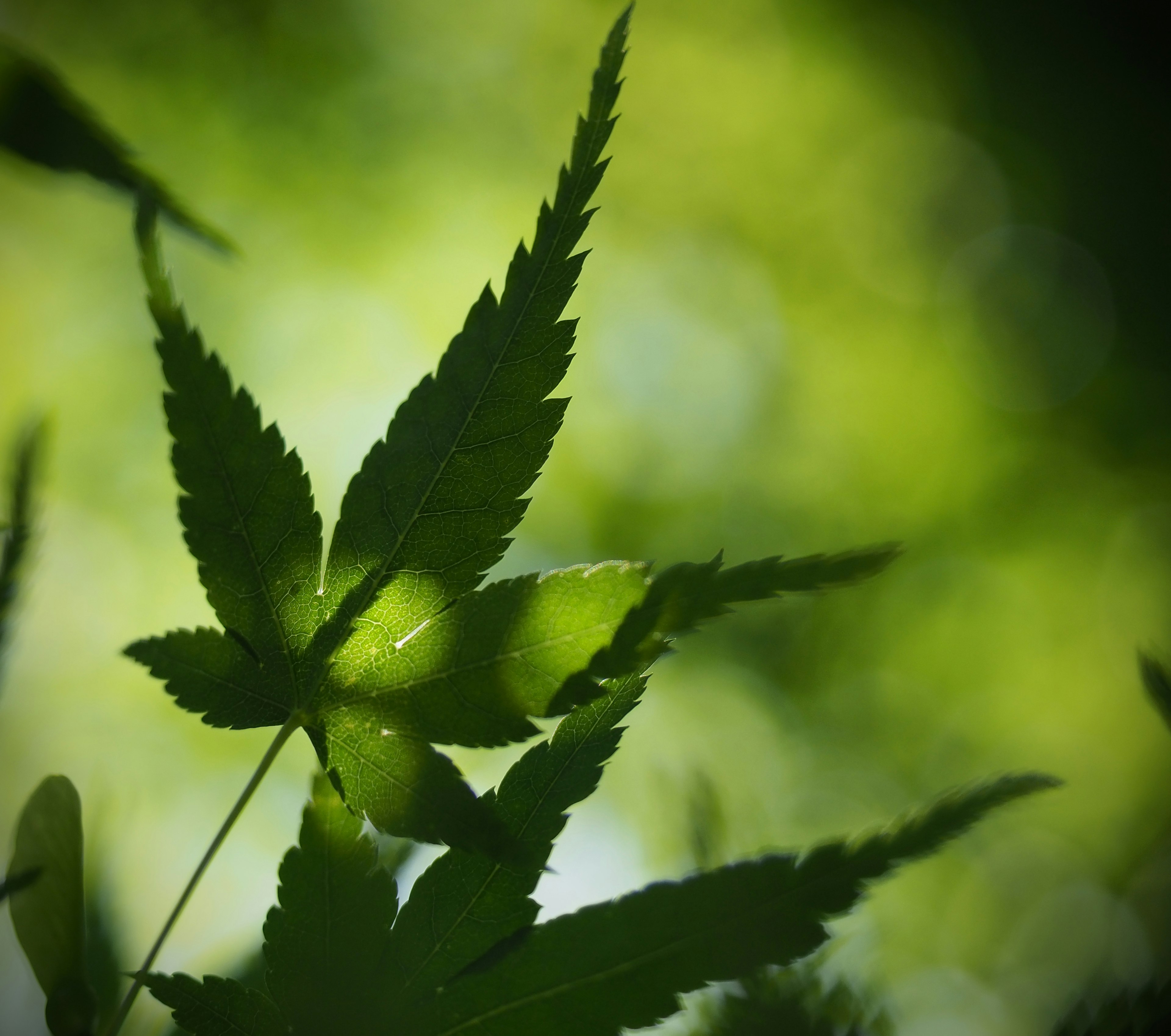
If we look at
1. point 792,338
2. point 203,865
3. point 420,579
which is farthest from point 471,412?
point 792,338

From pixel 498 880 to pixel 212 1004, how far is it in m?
0.20

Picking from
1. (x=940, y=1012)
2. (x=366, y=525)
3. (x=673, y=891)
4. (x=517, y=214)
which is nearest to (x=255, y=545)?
(x=366, y=525)

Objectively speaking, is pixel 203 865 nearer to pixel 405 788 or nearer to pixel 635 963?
pixel 405 788

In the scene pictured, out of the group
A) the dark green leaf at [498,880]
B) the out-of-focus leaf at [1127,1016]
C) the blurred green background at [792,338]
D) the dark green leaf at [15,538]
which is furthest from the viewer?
the blurred green background at [792,338]

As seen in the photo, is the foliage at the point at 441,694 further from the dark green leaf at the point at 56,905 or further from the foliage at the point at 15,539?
the foliage at the point at 15,539

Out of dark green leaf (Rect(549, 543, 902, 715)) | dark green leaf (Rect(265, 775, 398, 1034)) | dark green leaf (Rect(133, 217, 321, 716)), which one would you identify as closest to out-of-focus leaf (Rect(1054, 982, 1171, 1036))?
dark green leaf (Rect(549, 543, 902, 715))

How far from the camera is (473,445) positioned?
1.80ft

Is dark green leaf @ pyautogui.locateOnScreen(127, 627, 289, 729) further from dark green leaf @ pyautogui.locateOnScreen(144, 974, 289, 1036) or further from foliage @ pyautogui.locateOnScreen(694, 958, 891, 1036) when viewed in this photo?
foliage @ pyautogui.locateOnScreen(694, 958, 891, 1036)

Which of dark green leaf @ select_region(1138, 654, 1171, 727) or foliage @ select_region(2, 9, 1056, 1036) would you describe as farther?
dark green leaf @ select_region(1138, 654, 1171, 727)

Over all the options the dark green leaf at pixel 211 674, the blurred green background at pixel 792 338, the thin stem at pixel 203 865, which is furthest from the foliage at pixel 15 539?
the blurred green background at pixel 792 338

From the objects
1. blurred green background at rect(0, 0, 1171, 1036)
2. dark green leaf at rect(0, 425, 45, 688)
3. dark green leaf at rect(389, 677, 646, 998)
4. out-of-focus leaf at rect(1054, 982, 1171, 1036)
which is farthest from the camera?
blurred green background at rect(0, 0, 1171, 1036)

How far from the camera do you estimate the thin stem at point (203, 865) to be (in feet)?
1.63

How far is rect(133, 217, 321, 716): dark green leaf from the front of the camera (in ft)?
1.81

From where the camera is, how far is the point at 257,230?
7.19 m
